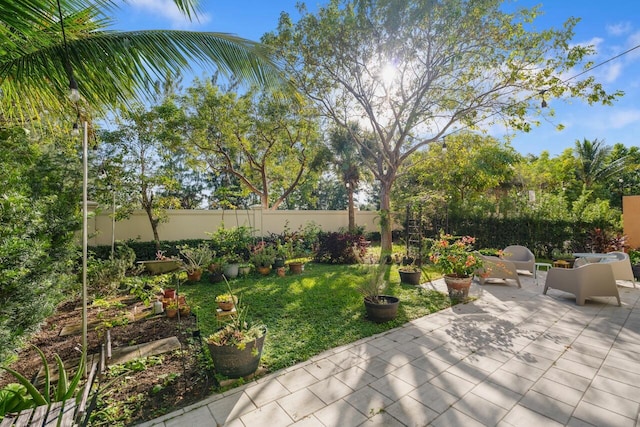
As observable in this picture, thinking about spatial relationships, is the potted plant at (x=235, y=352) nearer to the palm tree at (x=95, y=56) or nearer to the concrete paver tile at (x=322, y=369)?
the concrete paver tile at (x=322, y=369)

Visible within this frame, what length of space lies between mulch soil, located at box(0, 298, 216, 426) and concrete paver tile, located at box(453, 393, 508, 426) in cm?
208

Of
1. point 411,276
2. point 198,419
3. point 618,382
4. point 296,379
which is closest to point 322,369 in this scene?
point 296,379

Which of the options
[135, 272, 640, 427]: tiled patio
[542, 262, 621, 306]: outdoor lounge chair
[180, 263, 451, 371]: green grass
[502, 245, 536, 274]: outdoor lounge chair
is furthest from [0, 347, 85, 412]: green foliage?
[502, 245, 536, 274]: outdoor lounge chair

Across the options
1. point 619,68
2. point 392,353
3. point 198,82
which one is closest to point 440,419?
point 392,353

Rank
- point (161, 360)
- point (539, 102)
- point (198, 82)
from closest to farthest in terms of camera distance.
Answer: point (161, 360) → point (539, 102) → point (198, 82)

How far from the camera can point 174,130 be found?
940 centimetres

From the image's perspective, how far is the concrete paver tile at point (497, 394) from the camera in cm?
219

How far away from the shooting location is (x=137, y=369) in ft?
9.02

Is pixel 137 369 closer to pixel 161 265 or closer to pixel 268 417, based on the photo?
pixel 268 417

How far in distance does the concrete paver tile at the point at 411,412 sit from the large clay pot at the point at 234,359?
127 cm

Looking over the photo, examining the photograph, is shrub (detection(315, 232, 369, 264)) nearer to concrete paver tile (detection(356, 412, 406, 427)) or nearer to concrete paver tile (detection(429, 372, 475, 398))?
concrete paver tile (detection(429, 372, 475, 398))

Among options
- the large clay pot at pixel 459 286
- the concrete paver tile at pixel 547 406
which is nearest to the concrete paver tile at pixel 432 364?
the concrete paver tile at pixel 547 406

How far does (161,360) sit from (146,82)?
2.72 metres

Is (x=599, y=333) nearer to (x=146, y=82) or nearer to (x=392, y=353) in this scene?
(x=392, y=353)
